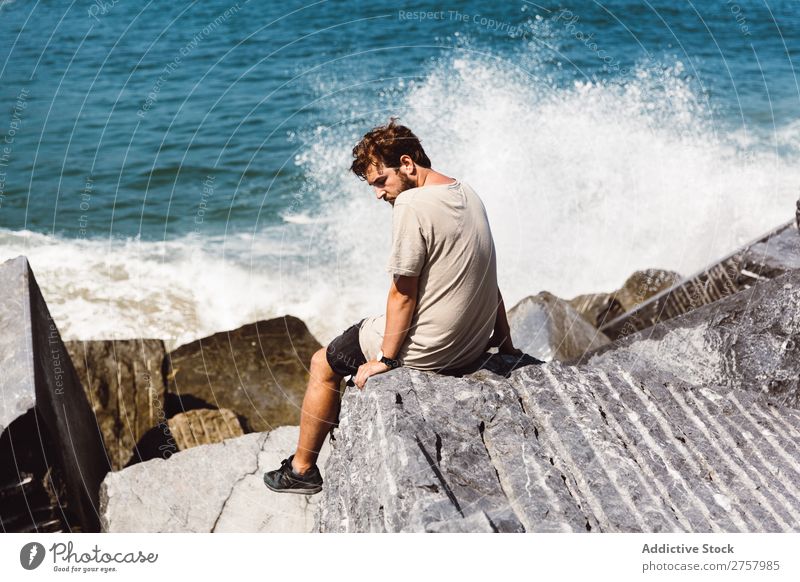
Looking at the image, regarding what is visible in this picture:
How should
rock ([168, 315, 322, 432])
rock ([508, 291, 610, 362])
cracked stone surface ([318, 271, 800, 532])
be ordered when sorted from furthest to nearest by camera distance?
rock ([168, 315, 322, 432]) → rock ([508, 291, 610, 362]) → cracked stone surface ([318, 271, 800, 532])

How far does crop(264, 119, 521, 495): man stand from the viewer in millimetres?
3793

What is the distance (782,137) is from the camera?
13219 mm

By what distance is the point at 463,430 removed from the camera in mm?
3809

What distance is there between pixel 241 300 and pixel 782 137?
30.4 ft

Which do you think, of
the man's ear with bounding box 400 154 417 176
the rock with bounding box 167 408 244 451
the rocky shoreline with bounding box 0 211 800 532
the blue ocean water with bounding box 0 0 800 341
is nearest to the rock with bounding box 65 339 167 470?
the rocky shoreline with bounding box 0 211 800 532

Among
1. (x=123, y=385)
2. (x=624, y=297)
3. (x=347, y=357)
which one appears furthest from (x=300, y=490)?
(x=624, y=297)

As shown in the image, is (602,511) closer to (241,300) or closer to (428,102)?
(241,300)

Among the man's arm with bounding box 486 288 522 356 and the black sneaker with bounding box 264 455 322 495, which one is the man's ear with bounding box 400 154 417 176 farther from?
the black sneaker with bounding box 264 455 322 495

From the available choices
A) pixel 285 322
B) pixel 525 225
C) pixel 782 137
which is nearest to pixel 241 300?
pixel 285 322

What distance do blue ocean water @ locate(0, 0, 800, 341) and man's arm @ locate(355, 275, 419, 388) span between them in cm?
506

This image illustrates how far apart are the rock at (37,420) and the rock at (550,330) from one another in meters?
3.37

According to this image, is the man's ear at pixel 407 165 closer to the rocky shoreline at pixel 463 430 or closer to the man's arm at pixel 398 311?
the man's arm at pixel 398 311

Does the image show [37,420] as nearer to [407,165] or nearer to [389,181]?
[389,181]
